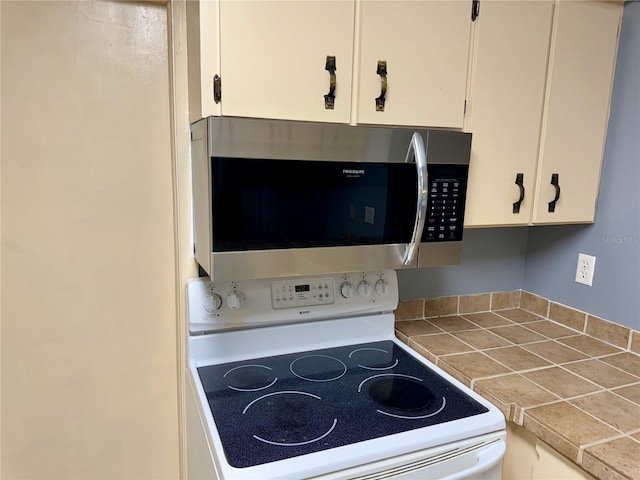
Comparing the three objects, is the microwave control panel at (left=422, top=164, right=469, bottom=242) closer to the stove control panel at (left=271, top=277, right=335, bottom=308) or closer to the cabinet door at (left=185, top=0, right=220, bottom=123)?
the stove control panel at (left=271, top=277, right=335, bottom=308)

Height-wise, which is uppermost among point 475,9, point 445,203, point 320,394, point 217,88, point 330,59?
point 475,9

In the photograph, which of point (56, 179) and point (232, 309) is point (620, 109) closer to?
point (232, 309)

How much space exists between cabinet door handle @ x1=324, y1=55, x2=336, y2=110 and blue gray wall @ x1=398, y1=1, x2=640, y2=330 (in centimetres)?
82

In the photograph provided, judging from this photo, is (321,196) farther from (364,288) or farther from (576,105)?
(576,105)

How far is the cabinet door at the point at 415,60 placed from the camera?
123cm

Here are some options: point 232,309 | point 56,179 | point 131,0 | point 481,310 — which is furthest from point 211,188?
point 481,310

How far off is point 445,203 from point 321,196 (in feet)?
1.33

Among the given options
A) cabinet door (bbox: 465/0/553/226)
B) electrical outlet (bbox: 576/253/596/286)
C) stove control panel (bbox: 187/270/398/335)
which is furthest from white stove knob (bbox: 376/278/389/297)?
electrical outlet (bbox: 576/253/596/286)

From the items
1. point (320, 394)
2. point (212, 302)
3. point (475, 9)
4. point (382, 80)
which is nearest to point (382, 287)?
point (320, 394)

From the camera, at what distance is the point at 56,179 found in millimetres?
1334

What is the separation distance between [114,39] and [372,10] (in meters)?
0.76

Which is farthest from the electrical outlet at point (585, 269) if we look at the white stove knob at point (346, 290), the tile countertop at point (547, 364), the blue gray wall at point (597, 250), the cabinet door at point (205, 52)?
the cabinet door at point (205, 52)

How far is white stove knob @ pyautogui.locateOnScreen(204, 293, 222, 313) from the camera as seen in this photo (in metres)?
1.38

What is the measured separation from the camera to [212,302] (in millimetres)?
1389
